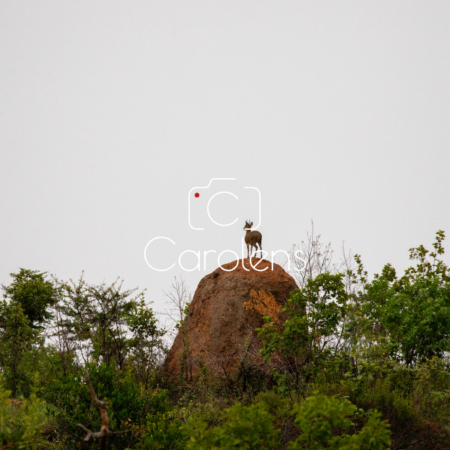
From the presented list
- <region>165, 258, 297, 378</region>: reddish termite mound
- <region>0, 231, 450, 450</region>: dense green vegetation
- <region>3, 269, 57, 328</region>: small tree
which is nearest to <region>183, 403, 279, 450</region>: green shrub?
<region>0, 231, 450, 450</region>: dense green vegetation

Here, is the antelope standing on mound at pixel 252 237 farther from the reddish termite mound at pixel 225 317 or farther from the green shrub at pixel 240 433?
the green shrub at pixel 240 433

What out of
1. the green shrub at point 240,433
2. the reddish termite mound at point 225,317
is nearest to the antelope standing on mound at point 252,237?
the reddish termite mound at point 225,317

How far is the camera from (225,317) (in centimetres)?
1609

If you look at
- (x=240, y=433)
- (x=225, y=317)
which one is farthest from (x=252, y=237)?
(x=240, y=433)

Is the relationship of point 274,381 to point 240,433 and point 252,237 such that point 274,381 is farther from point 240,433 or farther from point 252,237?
point 240,433

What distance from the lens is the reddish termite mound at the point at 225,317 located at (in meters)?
15.5

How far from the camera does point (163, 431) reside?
28.9 feet

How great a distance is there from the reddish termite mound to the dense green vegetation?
1.91 ft

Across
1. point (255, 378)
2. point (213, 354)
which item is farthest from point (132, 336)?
point (255, 378)

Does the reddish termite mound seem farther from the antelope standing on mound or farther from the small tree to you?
the small tree

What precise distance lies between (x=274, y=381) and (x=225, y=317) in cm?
261

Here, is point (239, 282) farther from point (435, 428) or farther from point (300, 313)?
point (435, 428)

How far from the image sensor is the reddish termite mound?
1552cm

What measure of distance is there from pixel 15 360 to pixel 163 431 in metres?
9.24
